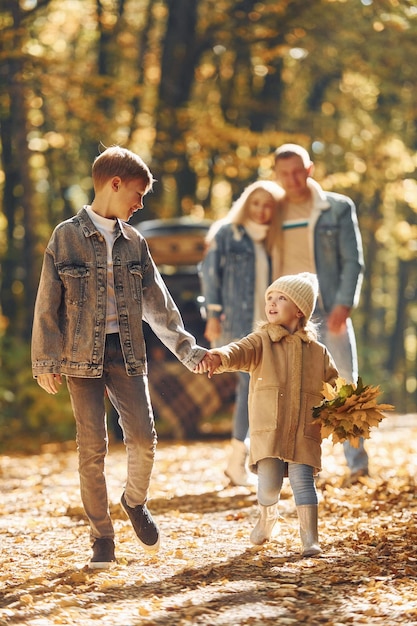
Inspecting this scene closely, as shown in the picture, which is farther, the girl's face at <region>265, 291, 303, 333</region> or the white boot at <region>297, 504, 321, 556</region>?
the girl's face at <region>265, 291, 303, 333</region>

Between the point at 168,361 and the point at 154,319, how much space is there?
327 inches

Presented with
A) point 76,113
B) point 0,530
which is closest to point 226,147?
point 76,113

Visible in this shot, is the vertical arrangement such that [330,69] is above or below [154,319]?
above

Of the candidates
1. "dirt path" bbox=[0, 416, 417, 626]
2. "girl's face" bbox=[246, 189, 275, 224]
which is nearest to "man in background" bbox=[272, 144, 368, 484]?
"girl's face" bbox=[246, 189, 275, 224]

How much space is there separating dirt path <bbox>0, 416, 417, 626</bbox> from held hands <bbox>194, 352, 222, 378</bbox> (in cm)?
98

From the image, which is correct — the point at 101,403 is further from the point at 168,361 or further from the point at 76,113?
the point at 76,113

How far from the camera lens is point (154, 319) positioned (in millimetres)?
5621

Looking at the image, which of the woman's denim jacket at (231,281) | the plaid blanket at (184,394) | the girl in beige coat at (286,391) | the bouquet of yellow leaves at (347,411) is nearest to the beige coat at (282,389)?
the girl in beige coat at (286,391)

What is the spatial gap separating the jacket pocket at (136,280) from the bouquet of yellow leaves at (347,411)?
107 cm

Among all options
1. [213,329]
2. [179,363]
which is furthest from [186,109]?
[213,329]

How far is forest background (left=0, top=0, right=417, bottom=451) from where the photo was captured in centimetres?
1512

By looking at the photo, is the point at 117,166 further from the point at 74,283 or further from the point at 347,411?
the point at 347,411

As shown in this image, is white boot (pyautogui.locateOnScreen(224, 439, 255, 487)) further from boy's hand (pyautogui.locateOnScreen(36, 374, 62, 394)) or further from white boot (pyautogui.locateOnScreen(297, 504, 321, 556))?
boy's hand (pyautogui.locateOnScreen(36, 374, 62, 394))

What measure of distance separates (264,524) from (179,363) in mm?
8164
